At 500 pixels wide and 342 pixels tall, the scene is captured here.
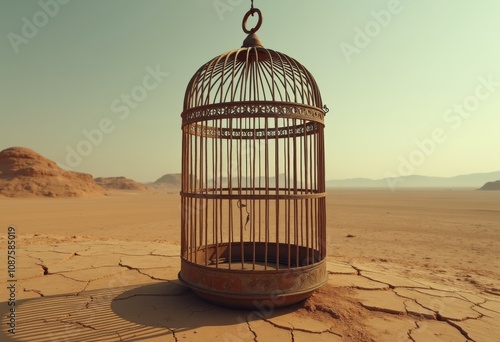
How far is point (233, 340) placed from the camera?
371 cm

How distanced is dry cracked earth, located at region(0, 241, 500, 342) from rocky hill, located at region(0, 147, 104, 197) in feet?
152

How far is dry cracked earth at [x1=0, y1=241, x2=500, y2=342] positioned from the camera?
3.86 metres

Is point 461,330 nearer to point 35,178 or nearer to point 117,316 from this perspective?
point 117,316

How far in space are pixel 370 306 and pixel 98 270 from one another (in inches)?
214

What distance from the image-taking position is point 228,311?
4496 millimetres

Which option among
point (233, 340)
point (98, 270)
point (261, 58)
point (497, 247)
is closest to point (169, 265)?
point (98, 270)

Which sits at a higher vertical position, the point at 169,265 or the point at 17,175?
the point at 17,175

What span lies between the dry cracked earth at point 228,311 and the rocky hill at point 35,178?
1825 inches

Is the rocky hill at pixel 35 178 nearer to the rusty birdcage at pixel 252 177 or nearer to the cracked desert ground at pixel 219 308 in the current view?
the cracked desert ground at pixel 219 308

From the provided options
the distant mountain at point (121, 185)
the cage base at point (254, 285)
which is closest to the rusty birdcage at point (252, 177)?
the cage base at point (254, 285)

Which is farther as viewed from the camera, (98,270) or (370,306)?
(98,270)

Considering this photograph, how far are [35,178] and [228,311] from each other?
55.7m

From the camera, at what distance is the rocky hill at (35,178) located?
44781 mm

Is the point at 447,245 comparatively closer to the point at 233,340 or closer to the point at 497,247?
the point at 497,247
